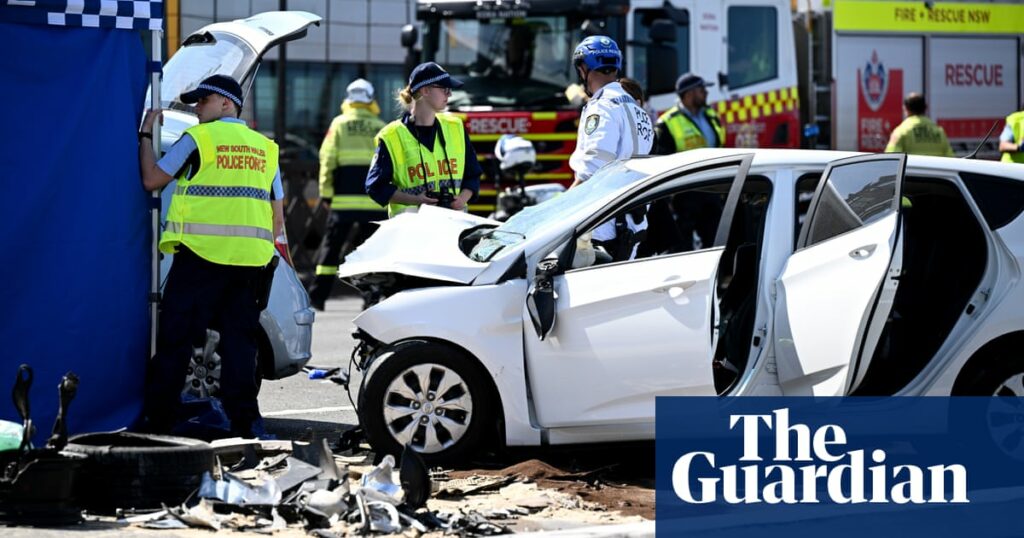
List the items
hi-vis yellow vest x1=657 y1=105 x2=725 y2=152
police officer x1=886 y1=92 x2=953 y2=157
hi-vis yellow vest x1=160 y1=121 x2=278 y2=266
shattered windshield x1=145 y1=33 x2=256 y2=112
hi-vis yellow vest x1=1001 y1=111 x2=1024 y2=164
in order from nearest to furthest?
hi-vis yellow vest x1=160 y1=121 x2=278 y2=266 → shattered windshield x1=145 y1=33 x2=256 y2=112 → hi-vis yellow vest x1=1001 y1=111 x2=1024 y2=164 → hi-vis yellow vest x1=657 y1=105 x2=725 y2=152 → police officer x1=886 y1=92 x2=953 y2=157

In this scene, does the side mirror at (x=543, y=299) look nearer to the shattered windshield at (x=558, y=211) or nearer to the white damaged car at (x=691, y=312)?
the white damaged car at (x=691, y=312)

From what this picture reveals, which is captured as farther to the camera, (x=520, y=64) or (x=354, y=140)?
(x=520, y=64)

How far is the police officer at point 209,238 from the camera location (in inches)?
322

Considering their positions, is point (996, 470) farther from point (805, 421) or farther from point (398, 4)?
point (398, 4)

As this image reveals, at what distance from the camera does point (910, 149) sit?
15.6 m

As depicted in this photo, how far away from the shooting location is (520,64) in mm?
16578

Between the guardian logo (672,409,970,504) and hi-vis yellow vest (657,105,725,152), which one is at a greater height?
hi-vis yellow vest (657,105,725,152)

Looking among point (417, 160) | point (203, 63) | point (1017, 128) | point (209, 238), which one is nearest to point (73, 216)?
point (209, 238)

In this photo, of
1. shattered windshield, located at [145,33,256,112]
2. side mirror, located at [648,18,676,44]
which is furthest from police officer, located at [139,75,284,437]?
side mirror, located at [648,18,676,44]

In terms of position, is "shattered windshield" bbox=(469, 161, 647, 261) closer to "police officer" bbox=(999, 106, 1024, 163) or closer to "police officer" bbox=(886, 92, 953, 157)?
"police officer" bbox=(999, 106, 1024, 163)

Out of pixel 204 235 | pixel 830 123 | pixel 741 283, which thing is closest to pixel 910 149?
pixel 830 123

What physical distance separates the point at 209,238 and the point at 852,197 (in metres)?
2.93

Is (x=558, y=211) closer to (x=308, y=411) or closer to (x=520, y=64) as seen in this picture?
(x=308, y=411)

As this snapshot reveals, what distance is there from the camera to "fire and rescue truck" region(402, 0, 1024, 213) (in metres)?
16.5
